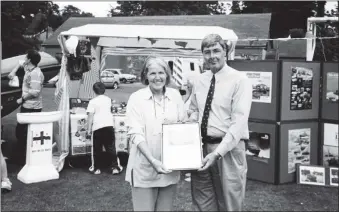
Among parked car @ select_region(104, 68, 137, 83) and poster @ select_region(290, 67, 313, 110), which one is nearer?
poster @ select_region(290, 67, 313, 110)

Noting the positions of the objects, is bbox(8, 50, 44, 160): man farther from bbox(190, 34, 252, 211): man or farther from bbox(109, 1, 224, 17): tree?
bbox(109, 1, 224, 17): tree

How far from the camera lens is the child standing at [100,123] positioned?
5.79m

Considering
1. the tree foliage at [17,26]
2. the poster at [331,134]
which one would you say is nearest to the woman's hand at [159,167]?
the poster at [331,134]

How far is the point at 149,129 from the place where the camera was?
7.91 ft

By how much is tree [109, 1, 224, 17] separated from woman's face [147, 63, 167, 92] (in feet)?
128

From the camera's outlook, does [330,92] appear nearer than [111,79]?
Yes

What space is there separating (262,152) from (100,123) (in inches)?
102

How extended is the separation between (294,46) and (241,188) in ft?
77.2

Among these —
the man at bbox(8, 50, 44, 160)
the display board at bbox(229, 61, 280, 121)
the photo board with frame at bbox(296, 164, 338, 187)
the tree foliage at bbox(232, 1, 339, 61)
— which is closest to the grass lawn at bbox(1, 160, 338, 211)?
the photo board with frame at bbox(296, 164, 338, 187)

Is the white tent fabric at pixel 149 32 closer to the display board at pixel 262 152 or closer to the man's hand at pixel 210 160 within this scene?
the display board at pixel 262 152

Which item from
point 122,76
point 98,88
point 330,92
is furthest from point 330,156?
point 122,76

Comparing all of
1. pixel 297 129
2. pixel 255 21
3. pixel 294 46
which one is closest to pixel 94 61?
pixel 297 129

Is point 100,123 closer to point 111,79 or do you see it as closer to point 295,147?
point 295,147

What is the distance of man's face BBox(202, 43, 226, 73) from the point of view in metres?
2.56
